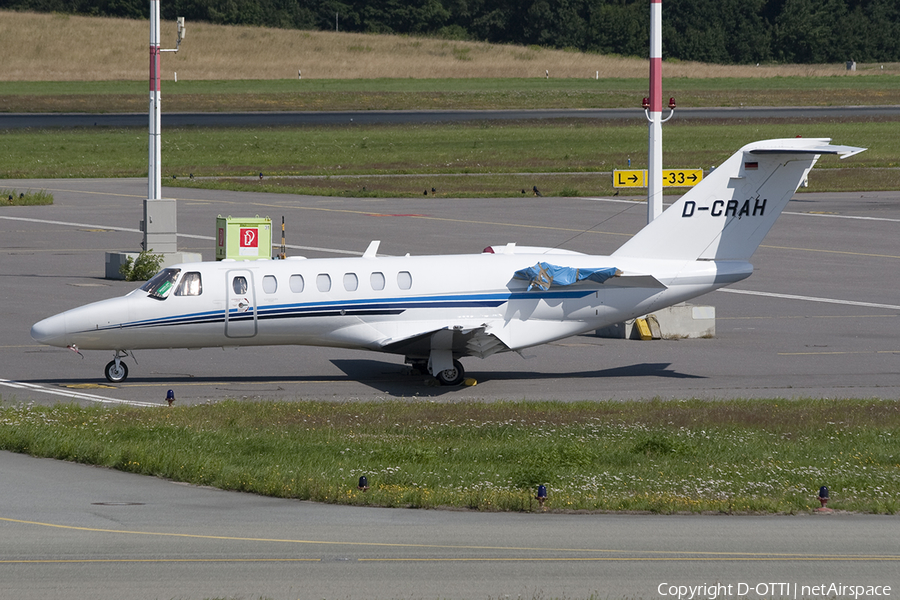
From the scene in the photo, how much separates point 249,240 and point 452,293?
13.8 meters

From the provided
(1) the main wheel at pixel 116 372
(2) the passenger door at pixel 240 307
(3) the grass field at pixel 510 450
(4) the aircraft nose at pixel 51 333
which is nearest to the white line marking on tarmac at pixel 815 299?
(3) the grass field at pixel 510 450

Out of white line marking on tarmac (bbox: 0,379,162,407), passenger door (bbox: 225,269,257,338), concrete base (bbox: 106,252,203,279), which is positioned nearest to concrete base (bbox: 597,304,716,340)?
passenger door (bbox: 225,269,257,338)

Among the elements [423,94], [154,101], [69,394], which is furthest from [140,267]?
[423,94]

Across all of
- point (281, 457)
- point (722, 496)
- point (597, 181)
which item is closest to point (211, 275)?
point (281, 457)

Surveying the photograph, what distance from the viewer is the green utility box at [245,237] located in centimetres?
3669

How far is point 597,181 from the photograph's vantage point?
66312 millimetres

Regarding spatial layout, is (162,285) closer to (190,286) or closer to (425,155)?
(190,286)

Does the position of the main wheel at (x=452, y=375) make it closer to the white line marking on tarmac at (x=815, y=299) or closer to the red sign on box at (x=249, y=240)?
the white line marking on tarmac at (x=815, y=299)

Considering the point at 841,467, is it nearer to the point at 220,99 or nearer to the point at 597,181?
the point at 597,181

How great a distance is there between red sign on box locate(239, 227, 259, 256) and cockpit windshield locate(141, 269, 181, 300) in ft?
40.6

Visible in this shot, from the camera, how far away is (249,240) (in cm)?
3703

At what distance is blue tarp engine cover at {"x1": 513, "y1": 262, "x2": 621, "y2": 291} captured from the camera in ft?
80.9

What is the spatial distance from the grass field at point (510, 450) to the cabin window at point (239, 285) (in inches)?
129

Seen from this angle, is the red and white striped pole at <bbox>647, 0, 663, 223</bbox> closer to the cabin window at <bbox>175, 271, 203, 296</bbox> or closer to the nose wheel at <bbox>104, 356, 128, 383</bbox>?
the cabin window at <bbox>175, 271, 203, 296</bbox>
